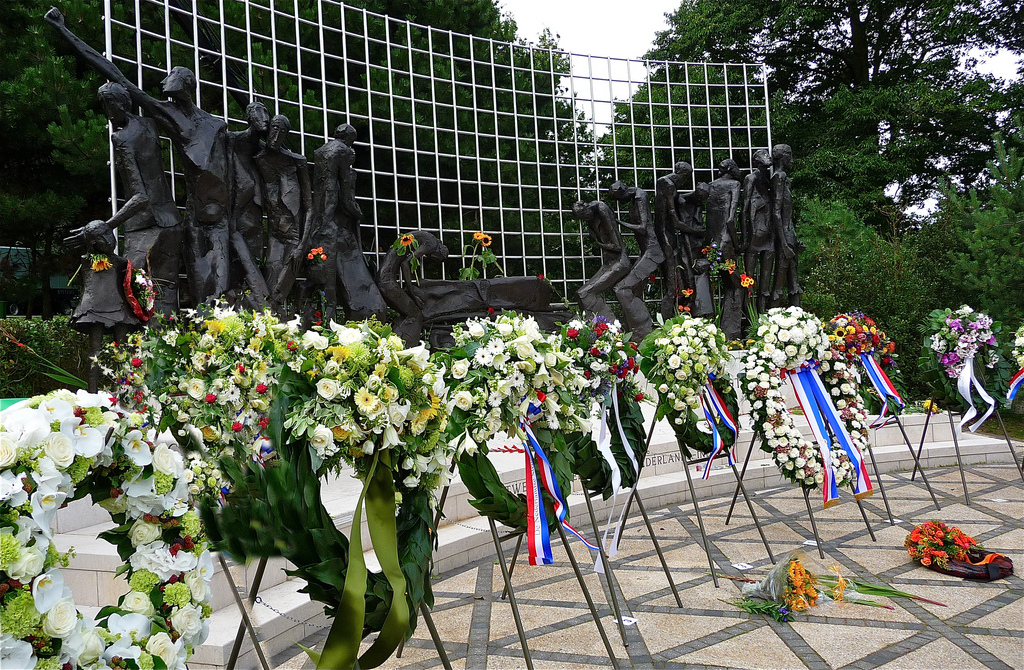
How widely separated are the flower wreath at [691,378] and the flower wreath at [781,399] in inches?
11.6

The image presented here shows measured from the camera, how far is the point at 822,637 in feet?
11.4

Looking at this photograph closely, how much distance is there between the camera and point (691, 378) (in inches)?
163

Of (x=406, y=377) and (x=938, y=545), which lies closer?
(x=406, y=377)

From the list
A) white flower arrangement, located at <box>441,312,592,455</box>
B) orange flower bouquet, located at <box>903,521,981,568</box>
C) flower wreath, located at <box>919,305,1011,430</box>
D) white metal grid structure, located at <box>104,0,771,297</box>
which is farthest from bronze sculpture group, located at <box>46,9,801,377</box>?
orange flower bouquet, located at <box>903,521,981,568</box>

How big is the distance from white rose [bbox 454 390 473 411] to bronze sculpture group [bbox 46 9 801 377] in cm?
368

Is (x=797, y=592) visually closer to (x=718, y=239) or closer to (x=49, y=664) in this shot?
(x=49, y=664)

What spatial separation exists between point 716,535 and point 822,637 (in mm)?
1834

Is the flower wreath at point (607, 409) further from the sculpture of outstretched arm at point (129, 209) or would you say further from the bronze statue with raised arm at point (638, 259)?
the bronze statue with raised arm at point (638, 259)

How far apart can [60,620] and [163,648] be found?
0.29 m

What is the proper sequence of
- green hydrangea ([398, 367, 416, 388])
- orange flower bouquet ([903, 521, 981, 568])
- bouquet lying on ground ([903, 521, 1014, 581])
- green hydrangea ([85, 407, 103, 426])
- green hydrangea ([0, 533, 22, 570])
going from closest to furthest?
green hydrangea ([0, 533, 22, 570]), green hydrangea ([85, 407, 103, 426]), green hydrangea ([398, 367, 416, 388]), bouquet lying on ground ([903, 521, 1014, 581]), orange flower bouquet ([903, 521, 981, 568])

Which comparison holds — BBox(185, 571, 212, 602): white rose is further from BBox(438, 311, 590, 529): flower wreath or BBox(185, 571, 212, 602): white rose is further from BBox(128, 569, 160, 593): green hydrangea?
BBox(438, 311, 590, 529): flower wreath

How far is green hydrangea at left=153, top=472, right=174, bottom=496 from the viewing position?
1.61 metres

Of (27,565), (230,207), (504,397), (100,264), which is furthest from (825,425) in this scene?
(230,207)

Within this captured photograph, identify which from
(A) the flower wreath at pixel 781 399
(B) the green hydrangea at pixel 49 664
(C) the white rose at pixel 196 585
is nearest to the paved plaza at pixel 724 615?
(A) the flower wreath at pixel 781 399
